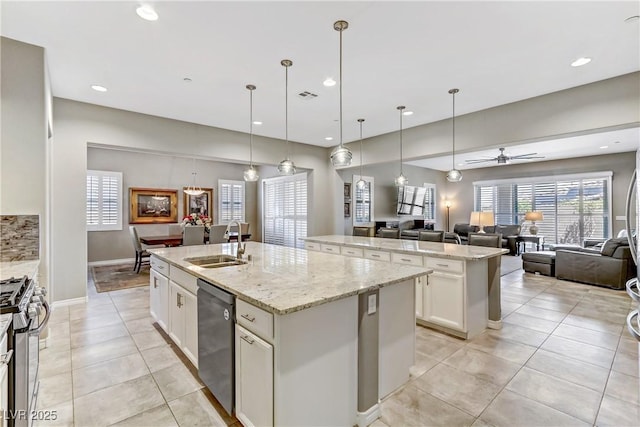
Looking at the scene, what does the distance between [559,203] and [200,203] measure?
10.8 meters

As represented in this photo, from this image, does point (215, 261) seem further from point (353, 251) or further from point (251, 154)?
point (251, 154)

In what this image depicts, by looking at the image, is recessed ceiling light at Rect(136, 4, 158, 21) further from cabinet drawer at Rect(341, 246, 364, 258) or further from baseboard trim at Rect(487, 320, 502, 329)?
baseboard trim at Rect(487, 320, 502, 329)

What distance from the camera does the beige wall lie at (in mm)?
7852

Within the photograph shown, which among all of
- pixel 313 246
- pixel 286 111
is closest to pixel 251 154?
pixel 286 111

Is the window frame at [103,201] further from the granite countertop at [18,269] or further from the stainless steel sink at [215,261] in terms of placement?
the stainless steel sink at [215,261]

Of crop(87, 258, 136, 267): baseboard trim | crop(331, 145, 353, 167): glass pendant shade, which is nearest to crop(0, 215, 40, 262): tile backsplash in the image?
crop(331, 145, 353, 167): glass pendant shade

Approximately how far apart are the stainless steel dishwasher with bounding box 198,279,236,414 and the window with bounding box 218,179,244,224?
7.19m

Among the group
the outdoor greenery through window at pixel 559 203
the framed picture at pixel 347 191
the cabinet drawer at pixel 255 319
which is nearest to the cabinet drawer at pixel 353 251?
the cabinet drawer at pixel 255 319

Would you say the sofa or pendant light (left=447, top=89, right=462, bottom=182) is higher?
pendant light (left=447, top=89, right=462, bottom=182)

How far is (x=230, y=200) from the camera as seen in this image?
9180mm

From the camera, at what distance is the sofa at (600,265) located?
4.88 metres

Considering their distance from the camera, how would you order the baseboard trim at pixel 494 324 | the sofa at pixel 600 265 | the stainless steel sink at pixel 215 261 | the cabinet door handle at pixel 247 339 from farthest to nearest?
the sofa at pixel 600 265 → the baseboard trim at pixel 494 324 → the stainless steel sink at pixel 215 261 → the cabinet door handle at pixel 247 339

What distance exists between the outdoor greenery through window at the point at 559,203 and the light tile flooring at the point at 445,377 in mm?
6141

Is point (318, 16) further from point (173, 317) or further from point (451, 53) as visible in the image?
point (173, 317)
